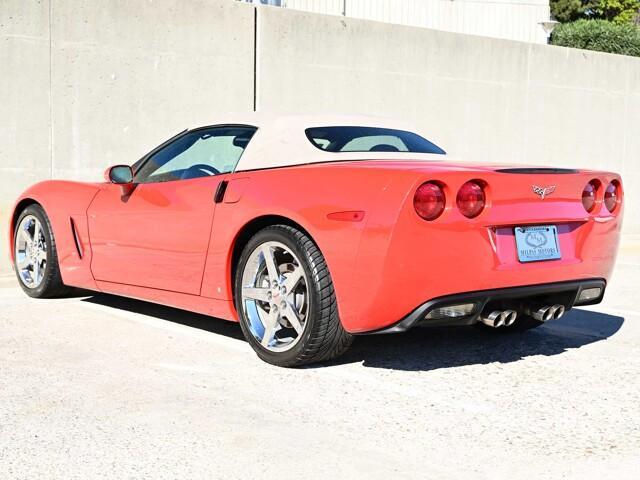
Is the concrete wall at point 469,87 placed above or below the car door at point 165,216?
above

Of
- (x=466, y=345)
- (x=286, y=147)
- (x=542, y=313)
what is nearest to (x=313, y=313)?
(x=286, y=147)

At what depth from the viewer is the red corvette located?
4324 millimetres

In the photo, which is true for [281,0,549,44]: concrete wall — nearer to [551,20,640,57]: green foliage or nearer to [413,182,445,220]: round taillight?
[551,20,640,57]: green foliage

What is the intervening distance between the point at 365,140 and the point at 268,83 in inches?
207

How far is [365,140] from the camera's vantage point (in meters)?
5.51

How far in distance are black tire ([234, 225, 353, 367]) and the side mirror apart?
132 centimetres

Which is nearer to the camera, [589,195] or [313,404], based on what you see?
[313,404]

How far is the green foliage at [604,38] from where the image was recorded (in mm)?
17750

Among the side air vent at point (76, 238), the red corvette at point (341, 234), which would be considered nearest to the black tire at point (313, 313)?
the red corvette at point (341, 234)

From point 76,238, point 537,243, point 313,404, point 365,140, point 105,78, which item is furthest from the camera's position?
point 105,78

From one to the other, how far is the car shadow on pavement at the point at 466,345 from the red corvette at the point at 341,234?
24cm

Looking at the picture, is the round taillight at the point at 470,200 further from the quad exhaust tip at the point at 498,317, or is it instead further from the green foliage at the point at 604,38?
the green foliage at the point at 604,38

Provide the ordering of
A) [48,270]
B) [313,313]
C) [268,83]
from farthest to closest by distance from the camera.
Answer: [268,83], [48,270], [313,313]

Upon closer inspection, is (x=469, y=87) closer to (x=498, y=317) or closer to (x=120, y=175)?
(x=120, y=175)
